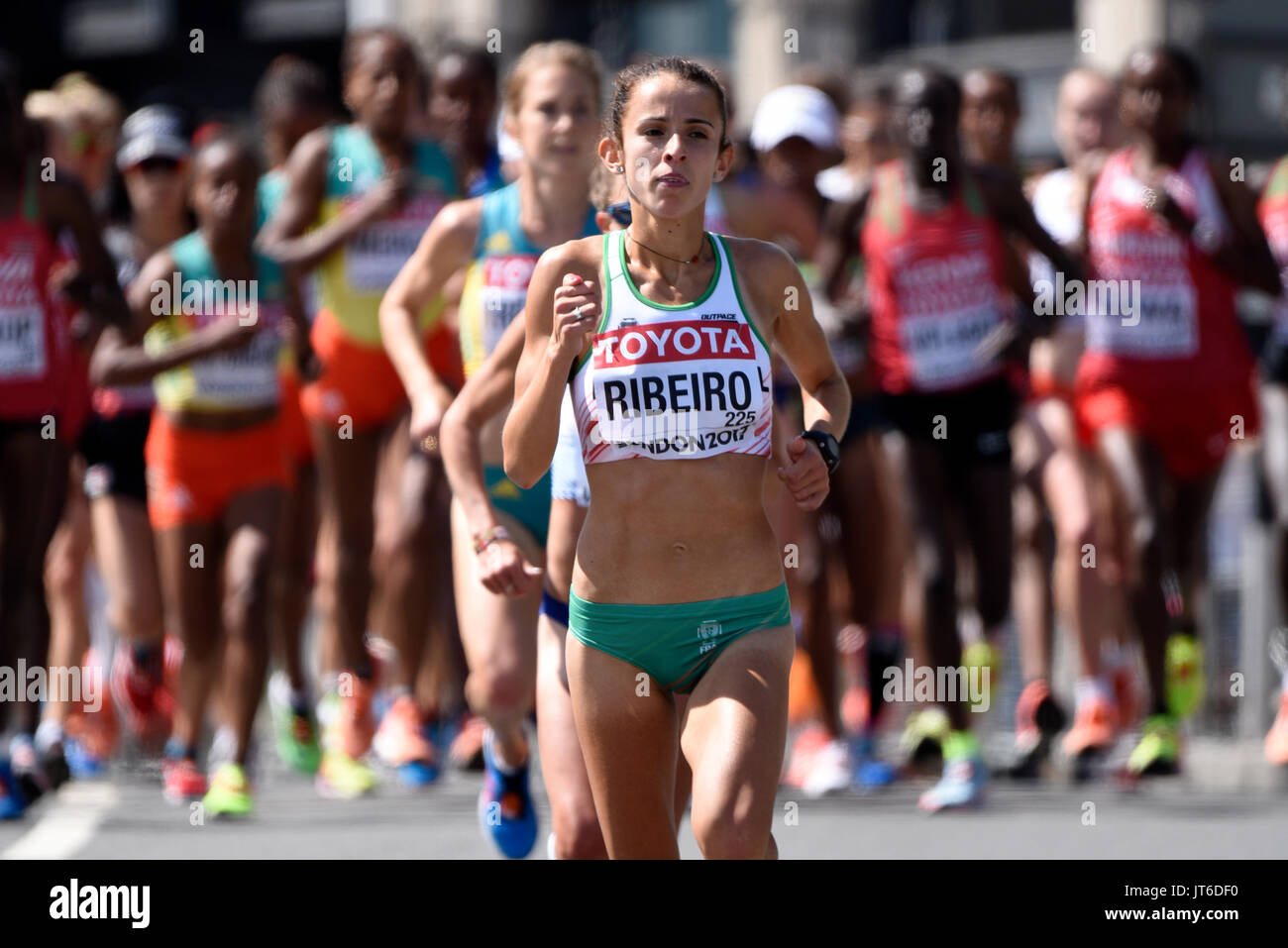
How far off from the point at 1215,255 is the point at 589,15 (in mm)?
18262

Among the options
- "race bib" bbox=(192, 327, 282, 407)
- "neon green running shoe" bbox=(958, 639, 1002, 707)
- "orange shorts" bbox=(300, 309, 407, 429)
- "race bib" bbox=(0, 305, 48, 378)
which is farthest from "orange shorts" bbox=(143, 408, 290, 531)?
"neon green running shoe" bbox=(958, 639, 1002, 707)

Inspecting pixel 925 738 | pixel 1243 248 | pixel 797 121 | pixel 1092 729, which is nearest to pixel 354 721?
pixel 925 738

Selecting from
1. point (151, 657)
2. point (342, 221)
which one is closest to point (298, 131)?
point (342, 221)

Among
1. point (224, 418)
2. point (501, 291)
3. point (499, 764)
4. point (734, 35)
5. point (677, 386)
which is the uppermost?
point (734, 35)

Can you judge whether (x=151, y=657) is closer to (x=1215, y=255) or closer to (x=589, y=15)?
(x=1215, y=255)

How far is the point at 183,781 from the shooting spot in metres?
9.20

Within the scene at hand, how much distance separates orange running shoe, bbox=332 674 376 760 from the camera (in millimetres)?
9547

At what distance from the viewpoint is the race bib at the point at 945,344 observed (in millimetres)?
9305

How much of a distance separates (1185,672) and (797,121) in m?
2.62

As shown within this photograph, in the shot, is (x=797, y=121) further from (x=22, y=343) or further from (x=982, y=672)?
(x=22, y=343)

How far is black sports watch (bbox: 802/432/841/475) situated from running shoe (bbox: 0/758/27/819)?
432cm

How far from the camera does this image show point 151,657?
9.82 metres

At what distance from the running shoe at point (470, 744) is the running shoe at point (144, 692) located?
3.94ft

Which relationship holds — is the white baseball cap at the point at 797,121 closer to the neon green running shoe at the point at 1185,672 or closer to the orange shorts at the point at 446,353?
the orange shorts at the point at 446,353
